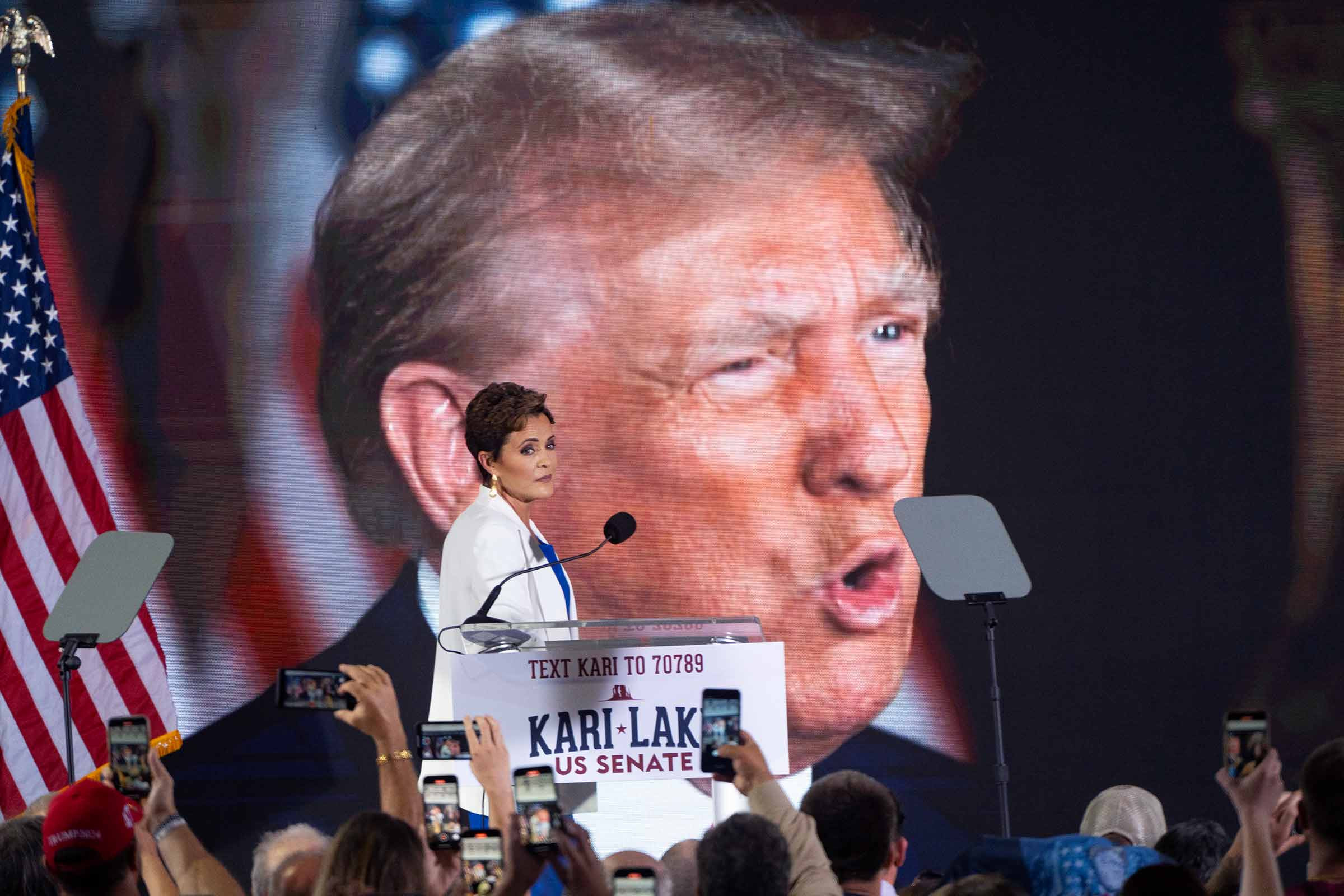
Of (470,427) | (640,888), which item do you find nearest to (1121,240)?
(470,427)

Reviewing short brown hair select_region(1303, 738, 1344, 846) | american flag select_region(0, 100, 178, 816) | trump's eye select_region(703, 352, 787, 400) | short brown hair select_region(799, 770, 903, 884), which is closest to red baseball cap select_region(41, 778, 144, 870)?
short brown hair select_region(799, 770, 903, 884)

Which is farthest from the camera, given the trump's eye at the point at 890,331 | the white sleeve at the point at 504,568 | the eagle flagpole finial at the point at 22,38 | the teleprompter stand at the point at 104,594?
the trump's eye at the point at 890,331

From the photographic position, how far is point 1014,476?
567 centimetres

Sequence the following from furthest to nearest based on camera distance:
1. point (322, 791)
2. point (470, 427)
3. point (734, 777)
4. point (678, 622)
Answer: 1. point (322, 791)
2. point (470, 427)
3. point (678, 622)
4. point (734, 777)

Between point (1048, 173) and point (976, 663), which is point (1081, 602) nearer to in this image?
point (976, 663)

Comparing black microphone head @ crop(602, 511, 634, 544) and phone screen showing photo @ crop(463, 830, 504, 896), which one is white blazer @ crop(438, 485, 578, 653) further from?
phone screen showing photo @ crop(463, 830, 504, 896)

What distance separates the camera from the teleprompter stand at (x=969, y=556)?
13.5 ft

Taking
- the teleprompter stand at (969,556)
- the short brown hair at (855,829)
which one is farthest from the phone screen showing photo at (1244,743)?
the teleprompter stand at (969,556)

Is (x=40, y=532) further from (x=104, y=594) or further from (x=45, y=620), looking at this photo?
(x=104, y=594)

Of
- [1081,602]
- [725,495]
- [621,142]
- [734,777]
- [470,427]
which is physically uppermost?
[621,142]

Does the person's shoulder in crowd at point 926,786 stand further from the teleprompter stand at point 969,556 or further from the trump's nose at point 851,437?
the teleprompter stand at point 969,556

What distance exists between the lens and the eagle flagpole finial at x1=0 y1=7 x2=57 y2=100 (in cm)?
543

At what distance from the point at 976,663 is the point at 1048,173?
181 cm

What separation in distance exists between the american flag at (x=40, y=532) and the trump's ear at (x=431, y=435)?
3.37ft
